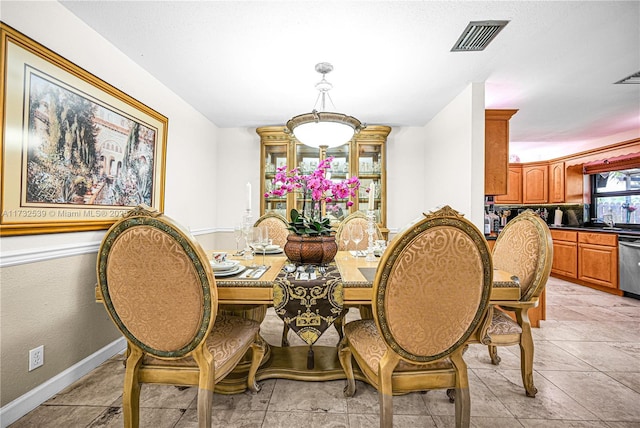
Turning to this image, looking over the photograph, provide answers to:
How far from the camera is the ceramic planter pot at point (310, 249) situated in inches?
62.9

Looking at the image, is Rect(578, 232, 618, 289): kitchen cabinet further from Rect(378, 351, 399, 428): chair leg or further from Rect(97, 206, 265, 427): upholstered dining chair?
Rect(97, 206, 265, 427): upholstered dining chair

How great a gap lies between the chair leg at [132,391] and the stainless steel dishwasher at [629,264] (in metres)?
5.18

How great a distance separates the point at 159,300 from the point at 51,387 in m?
1.27

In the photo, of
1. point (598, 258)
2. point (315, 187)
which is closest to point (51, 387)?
point (315, 187)

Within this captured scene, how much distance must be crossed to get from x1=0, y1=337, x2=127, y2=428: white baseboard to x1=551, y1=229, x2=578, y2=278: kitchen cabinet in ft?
18.1

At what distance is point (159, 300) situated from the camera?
1.08m

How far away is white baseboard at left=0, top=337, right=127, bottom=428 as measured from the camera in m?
1.43

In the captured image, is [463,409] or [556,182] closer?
[463,409]

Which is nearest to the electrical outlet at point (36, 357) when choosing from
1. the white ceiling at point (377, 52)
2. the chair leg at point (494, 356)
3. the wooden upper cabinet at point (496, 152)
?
the white ceiling at point (377, 52)

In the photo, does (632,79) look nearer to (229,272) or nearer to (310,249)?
(310,249)

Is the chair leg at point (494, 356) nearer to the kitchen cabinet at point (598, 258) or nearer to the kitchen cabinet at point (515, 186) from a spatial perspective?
the kitchen cabinet at point (598, 258)

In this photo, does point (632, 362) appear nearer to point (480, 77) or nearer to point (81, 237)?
point (480, 77)

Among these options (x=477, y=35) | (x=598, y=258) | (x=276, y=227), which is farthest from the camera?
(x=598, y=258)

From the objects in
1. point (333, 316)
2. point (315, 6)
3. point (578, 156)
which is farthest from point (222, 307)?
point (578, 156)
